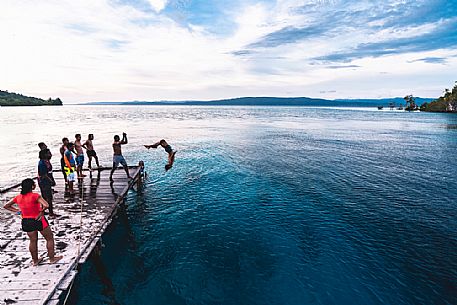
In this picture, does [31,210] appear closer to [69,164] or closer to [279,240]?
[69,164]

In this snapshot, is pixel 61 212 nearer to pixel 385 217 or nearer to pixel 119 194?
pixel 119 194

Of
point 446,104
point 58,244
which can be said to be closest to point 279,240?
point 58,244

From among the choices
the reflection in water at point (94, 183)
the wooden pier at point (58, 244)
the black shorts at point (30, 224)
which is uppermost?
the black shorts at point (30, 224)

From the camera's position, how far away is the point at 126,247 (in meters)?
13.3

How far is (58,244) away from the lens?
10.3 metres

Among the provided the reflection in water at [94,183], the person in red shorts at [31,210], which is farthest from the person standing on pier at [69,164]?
the person in red shorts at [31,210]

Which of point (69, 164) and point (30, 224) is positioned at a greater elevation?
point (69, 164)

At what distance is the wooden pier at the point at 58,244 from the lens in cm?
786

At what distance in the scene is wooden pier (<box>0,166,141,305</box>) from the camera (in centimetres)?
786

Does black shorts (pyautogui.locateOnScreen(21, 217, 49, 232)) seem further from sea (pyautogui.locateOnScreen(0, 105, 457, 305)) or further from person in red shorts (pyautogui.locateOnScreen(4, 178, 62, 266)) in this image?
sea (pyautogui.locateOnScreen(0, 105, 457, 305))

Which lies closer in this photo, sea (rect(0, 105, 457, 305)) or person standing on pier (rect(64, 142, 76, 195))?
sea (rect(0, 105, 457, 305))

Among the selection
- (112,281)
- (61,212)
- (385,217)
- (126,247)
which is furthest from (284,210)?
(61,212)

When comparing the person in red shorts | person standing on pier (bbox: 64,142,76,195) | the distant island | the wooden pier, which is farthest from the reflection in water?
the distant island

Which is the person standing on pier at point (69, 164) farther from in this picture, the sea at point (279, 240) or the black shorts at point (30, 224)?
the black shorts at point (30, 224)
